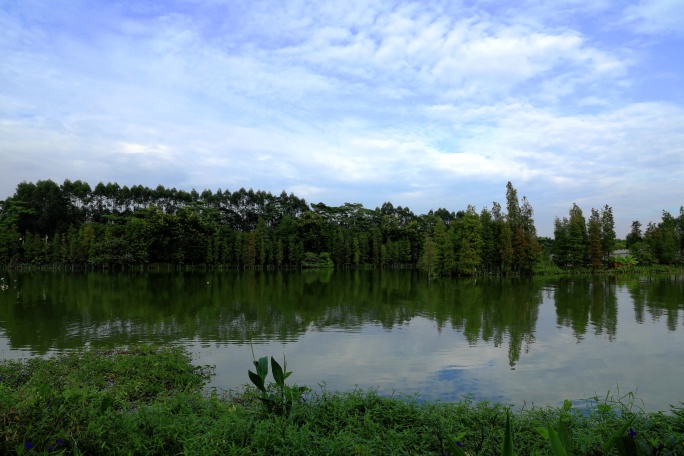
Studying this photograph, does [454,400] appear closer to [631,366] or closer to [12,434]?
[631,366]

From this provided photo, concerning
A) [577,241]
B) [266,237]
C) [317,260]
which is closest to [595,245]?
[577,241]

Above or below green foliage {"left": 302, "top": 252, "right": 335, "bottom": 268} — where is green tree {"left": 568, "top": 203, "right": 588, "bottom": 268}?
above

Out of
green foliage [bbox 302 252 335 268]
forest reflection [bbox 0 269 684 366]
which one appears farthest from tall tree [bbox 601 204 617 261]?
green foliage [bbox 302 252 335 268]

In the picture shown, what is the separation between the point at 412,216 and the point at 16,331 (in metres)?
76.7

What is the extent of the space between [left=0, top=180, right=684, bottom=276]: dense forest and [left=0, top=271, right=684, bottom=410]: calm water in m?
20.4

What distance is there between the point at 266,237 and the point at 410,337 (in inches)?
1772

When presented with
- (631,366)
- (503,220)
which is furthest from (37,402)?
(503,220)

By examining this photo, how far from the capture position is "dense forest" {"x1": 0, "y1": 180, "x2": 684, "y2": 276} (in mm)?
41469

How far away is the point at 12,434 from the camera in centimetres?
329

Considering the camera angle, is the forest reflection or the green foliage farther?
the green foliage

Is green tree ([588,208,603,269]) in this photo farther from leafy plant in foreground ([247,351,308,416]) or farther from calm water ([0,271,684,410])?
leafy plant in foreground ([247,351,308,416])

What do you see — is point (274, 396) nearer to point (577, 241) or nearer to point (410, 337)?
point (410, 337)

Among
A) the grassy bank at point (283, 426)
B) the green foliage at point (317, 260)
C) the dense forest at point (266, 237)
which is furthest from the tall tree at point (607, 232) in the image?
the grassy bank at point (283, 426)

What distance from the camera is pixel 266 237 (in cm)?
5491
